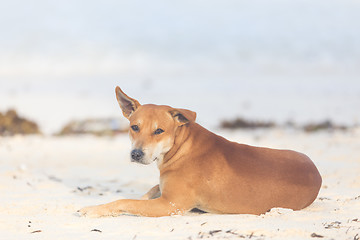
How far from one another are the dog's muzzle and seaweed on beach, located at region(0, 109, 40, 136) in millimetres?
9611

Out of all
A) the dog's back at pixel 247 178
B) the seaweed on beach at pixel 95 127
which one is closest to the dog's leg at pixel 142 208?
the dog's back at pixel 247 178

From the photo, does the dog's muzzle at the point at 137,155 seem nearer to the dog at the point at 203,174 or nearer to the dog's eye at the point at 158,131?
the dog at the point at 203,174

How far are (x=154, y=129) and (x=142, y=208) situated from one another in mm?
849

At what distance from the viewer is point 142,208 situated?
17.7 feet

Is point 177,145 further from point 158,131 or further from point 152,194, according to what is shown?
point 152,194

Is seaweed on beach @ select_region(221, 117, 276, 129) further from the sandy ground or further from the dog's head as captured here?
the dog's head

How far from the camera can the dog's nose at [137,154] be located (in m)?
5.27

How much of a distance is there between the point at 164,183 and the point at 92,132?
10245 mm

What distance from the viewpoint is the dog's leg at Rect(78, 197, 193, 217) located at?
17.6ft

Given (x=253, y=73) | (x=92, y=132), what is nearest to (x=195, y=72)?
(x=253, y=73)

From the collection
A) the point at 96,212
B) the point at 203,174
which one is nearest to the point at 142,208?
the point at 96,212

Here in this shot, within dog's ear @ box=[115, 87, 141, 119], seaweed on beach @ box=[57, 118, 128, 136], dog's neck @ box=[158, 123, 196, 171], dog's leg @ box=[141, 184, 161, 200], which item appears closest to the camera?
dog's neck @ box=[158, 123, 196, 171]

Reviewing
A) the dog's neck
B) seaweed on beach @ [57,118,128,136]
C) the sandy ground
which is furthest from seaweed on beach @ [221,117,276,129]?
the dog's neck

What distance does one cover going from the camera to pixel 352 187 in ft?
24.6
